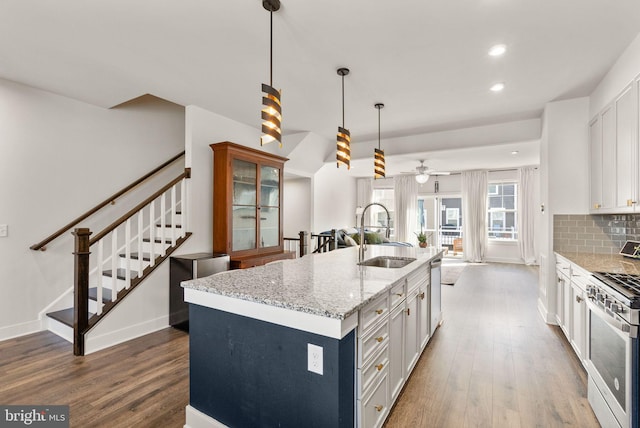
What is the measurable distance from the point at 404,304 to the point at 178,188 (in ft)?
12.2

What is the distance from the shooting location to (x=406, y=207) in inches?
373

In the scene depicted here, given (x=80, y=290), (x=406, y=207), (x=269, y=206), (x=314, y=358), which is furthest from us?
(x=406, y=207)

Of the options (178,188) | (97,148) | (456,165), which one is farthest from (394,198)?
(97,148)

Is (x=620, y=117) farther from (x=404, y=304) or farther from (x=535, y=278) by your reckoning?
(x=535, y=278)

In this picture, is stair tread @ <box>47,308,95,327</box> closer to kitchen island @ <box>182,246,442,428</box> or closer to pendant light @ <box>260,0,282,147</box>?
kitchen island @ <box>182,246,442,428</box>

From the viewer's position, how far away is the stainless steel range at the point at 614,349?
1537 millimetres

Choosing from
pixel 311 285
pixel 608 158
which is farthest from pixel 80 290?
pixel 608 158

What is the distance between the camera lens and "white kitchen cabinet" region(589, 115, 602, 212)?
3201 millimetres

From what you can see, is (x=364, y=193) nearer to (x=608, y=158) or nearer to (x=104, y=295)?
(x=608, y=158)

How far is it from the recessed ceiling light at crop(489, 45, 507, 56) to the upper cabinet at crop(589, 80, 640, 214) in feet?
3.22

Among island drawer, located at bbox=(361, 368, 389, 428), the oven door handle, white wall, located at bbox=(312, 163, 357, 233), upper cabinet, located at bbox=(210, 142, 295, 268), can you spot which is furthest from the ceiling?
white wall, located at bbox=(312, 163, 357, 233)

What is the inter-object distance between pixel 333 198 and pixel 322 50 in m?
6.42

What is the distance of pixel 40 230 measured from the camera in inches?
136

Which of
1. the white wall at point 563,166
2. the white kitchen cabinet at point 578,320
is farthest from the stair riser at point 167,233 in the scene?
the white wall at point 563,166
